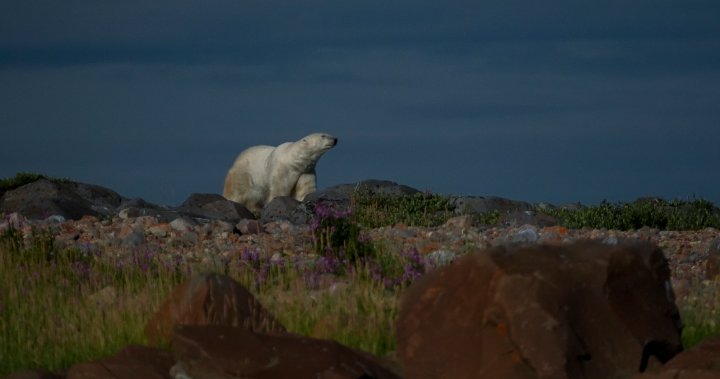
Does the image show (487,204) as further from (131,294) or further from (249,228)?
(131,294)

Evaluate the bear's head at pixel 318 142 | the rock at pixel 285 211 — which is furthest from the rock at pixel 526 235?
the bear's head at pixel 318 142

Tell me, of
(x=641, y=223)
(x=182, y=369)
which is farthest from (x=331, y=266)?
(x=641, y=223)

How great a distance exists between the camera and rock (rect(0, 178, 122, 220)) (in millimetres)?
18719

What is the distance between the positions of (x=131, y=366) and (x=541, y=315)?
2.48 meters

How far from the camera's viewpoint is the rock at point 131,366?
21.0ft

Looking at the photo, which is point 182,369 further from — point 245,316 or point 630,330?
point 630,330

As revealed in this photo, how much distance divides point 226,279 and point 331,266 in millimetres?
2862

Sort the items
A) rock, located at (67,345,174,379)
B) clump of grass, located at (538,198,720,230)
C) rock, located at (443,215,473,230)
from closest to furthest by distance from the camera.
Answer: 1. rock, located at (67,345,174,379)
2. rock, located at (443,215,473,230)
3. clump of grass, located at (538,198,720,230)

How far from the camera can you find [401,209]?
18641mm

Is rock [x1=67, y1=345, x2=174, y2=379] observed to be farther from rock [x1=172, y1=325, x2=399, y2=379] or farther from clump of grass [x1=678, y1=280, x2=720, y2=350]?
clump of grass [x1=678, y1=280, x2=720, y2=350]

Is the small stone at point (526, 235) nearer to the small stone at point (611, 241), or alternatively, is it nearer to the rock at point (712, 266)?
the rock at point (712, 266)

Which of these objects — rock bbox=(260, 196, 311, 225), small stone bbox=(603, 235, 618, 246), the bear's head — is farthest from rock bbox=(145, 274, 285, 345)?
the bear's head

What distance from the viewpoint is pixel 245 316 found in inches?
279

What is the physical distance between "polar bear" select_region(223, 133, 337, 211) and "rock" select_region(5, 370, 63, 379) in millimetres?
15727
